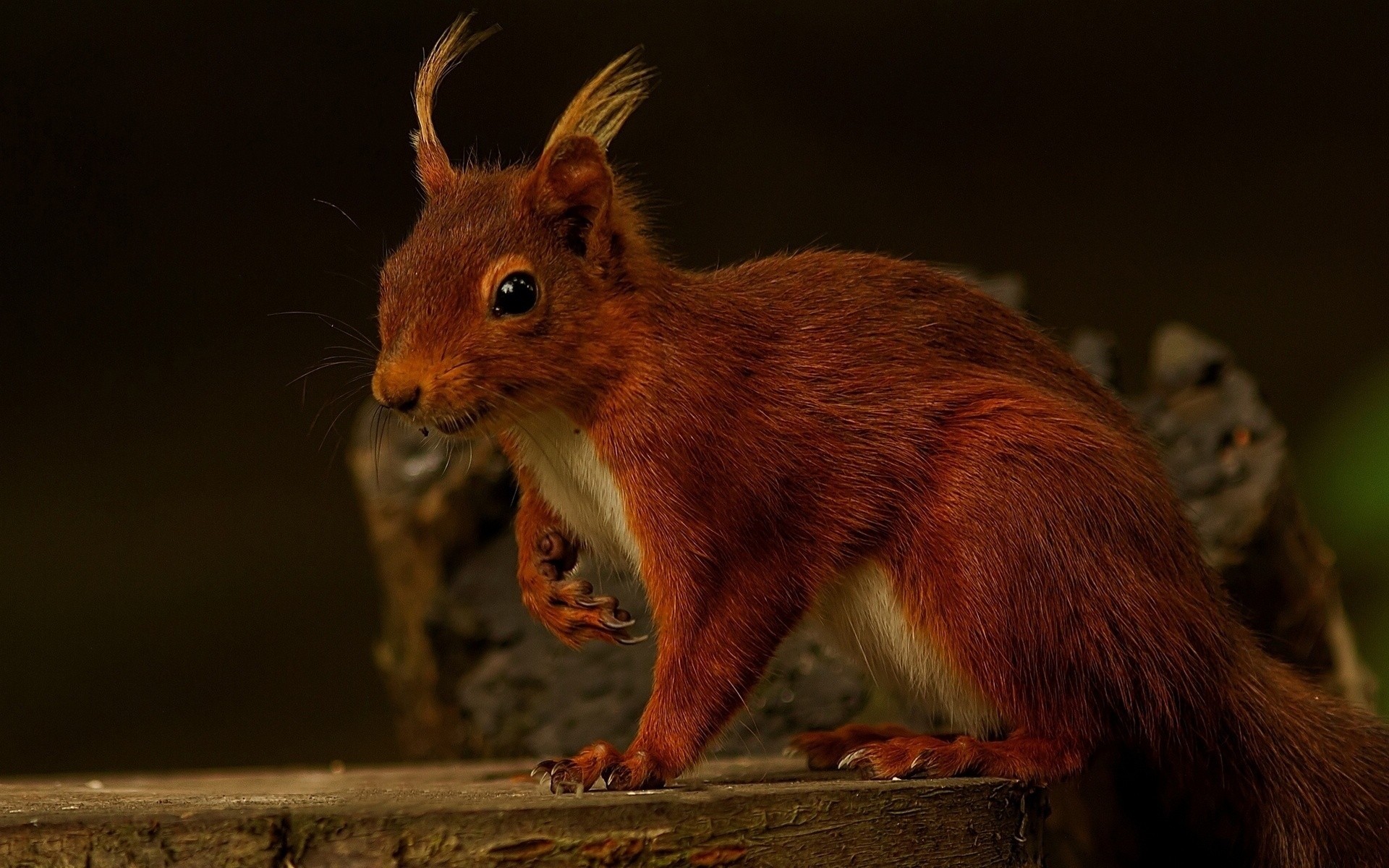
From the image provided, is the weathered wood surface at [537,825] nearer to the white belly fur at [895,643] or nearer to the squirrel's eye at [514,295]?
the white belly fur at [895,643]

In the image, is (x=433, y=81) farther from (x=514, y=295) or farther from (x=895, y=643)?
(x=895, y=643)

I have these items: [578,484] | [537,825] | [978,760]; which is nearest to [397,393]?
[578,484]

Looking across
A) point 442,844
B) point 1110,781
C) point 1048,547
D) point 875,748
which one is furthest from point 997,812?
point 1110,781

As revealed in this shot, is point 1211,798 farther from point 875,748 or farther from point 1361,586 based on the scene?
point 1361,586

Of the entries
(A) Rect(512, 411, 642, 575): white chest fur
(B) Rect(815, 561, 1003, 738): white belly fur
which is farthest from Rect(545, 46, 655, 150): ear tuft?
(B) Rect(815, 561, 1003, 738): white belly fur

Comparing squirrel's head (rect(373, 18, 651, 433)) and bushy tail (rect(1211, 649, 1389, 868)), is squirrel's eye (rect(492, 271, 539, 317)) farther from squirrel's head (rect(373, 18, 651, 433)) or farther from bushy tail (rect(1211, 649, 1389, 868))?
bushy tail (rect(1211, 649, 1389, 868))

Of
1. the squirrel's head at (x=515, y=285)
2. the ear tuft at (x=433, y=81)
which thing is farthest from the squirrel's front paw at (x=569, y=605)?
the ear tuft at (x=433, y=81)
